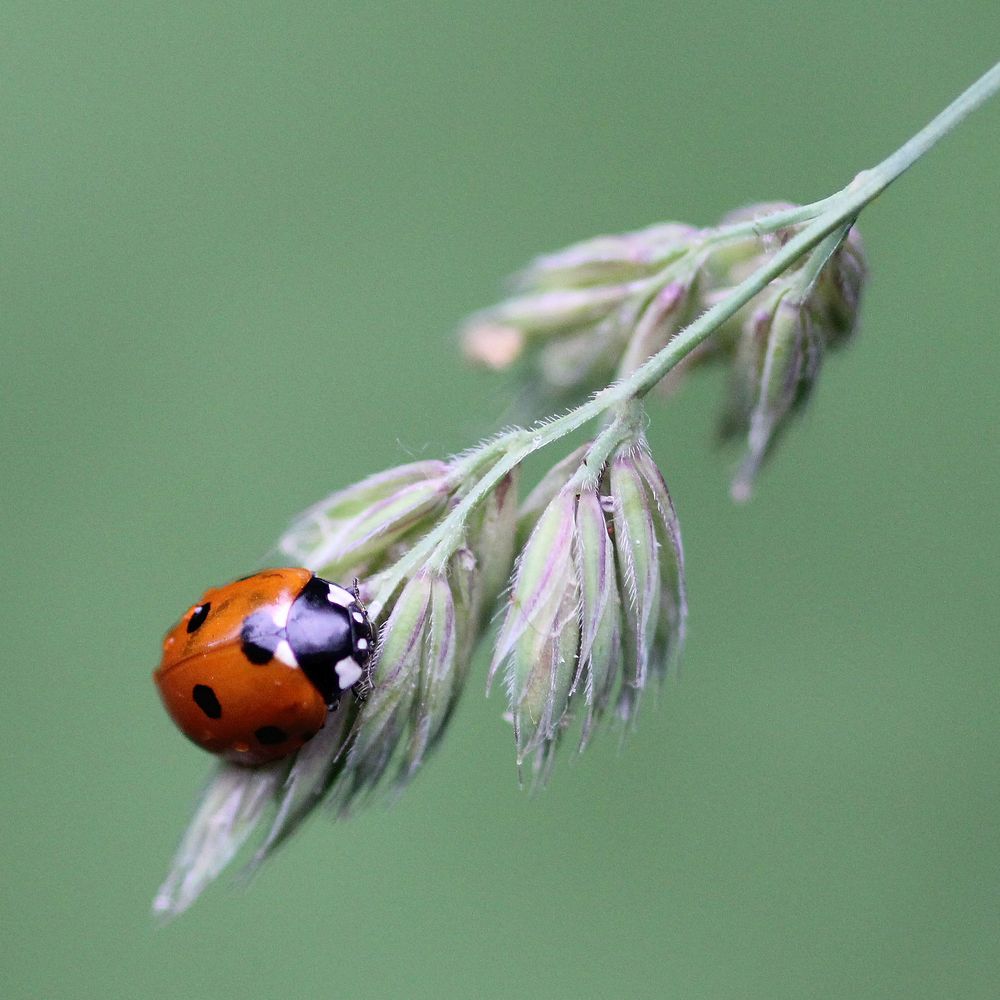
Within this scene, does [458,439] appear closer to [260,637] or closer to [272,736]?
[260,637]

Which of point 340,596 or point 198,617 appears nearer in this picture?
point 340,596

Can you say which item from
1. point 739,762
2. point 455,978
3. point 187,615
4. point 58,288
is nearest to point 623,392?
point 187,615

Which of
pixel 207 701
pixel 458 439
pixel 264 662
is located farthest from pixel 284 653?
pixel 458 439

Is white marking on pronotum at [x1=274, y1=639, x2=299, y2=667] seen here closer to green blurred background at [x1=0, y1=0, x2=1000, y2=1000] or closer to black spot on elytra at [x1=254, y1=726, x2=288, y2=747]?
black spot on elytra at [x1=254, y1=726, x2=288, y2=747]

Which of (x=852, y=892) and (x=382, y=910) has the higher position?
(x=382, y=910)

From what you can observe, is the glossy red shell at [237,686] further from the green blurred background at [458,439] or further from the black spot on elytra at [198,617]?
the green blurred background at [458,439]

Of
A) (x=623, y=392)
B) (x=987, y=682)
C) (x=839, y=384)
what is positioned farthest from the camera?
(x=839, y=384)

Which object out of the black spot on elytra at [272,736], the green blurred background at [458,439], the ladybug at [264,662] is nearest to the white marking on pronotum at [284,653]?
the ladybug at [264,662]

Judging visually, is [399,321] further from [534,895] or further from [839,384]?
[534,895]
